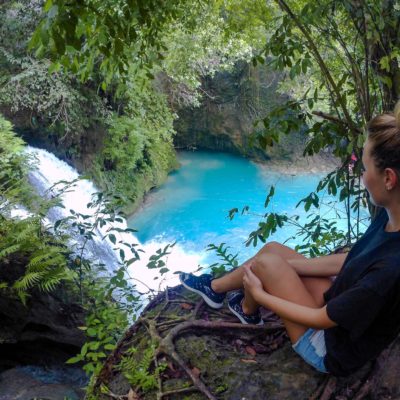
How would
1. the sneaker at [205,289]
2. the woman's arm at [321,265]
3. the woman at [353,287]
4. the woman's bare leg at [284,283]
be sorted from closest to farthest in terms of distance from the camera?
1. the woman at [353,287]
2. the woman's bare leg at [284,283]
3. the woman's arm at [321,265]
4. the sneaker at [205,289]

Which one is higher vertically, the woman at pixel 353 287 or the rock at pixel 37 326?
the woman at pixel 353 287

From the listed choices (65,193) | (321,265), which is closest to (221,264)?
(321,265)

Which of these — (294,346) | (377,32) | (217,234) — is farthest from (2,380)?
(217,234)

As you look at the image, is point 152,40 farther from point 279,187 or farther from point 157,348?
point 279,187

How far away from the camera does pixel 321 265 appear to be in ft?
6.87

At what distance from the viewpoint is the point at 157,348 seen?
2061mm

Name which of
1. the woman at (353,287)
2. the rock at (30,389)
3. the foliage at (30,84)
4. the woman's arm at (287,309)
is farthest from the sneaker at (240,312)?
the foliage at (30,84)

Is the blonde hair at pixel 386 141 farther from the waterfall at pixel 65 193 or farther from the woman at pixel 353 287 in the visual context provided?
the waterfall at pixel 65 193

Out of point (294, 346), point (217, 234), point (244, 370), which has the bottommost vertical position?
point (217, 234)

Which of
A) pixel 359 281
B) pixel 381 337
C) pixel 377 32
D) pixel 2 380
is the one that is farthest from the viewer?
pixel 2 380

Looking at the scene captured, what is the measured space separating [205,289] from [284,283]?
0.61m

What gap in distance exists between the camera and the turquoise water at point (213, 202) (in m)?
9.69

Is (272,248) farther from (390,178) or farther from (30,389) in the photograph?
(30,389)

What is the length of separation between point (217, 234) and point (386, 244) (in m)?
8.40
